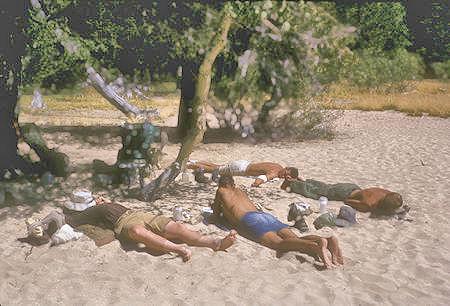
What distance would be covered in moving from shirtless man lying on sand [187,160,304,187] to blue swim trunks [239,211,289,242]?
1.92 m

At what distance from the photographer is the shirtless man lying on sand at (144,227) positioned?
5062 millimetres

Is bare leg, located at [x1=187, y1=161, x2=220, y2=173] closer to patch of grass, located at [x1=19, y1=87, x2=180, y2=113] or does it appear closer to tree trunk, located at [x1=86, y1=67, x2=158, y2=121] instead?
tree trunk, located at [x1=86, y1=67, x2=158, y2=121]

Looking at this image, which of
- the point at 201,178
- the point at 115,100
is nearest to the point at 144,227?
the point at 115,100

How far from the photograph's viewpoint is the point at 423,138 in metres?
13.5

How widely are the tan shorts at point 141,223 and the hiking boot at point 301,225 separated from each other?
179cm

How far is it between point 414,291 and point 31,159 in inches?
284

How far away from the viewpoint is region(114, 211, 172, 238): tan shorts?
5336 mm

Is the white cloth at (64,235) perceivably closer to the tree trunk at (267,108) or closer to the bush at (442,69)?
the tree trunk at (267,108)

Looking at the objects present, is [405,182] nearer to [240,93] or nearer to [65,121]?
[240,93]

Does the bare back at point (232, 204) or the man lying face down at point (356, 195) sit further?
the man lying face down at point (356, 195)

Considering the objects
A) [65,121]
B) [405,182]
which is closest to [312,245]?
[405,182]

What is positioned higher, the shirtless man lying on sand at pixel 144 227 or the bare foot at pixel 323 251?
the bare foot at pixel 323 251

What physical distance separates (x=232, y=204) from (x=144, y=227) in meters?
1.23

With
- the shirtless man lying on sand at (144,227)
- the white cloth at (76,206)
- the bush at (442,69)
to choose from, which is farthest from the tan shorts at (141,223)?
the bush at (442,69)
